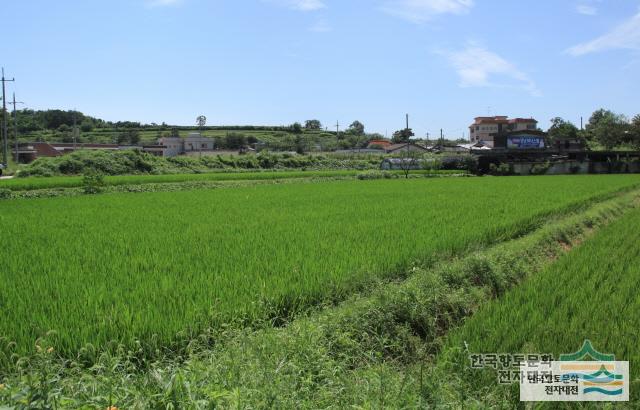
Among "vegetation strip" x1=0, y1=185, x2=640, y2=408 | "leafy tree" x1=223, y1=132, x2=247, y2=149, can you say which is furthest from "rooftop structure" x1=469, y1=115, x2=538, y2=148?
"vegetation strip" x1=0, y1=185, x2=640, y2=408

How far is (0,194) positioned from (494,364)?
20.6 meters

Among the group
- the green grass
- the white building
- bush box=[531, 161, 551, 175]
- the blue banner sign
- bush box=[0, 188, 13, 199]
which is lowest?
the green grass

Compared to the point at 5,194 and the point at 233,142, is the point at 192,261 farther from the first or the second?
the point at 233,142

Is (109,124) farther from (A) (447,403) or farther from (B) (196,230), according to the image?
(A) (447,403)

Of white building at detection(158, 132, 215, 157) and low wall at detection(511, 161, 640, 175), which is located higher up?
→ white building at detection(158, 132, 215, 157)

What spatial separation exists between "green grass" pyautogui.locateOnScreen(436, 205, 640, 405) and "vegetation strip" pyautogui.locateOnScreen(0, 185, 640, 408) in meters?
0.31

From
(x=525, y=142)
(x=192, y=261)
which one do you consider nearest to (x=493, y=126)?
(x=525, y=142)

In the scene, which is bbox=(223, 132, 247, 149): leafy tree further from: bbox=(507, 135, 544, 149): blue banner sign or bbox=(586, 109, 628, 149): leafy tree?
bbox=(586, 109, 628, 149): leafy tree

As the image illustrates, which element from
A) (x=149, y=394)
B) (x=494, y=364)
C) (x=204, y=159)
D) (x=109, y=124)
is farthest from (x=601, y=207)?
(x=109, y=124)

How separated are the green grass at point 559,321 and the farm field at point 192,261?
1.55 m

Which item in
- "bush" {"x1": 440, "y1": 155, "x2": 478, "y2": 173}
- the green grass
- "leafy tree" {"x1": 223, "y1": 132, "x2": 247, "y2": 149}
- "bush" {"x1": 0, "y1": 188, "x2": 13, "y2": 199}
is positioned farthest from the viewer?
"leafy tree" {"x1": 223, "y1": 132, "x2": 247, "y2": 149}

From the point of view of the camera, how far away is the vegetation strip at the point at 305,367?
2.48m

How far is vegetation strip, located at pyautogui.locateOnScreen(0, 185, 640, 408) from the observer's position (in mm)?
2484

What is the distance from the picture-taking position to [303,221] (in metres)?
9.66
